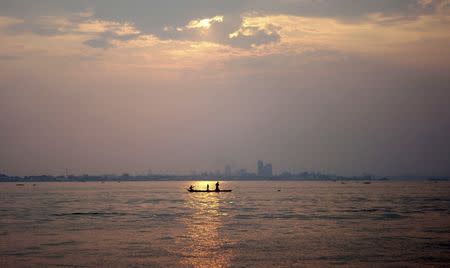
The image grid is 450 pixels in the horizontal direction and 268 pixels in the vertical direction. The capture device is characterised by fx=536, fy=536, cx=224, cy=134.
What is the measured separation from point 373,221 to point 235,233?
813 inches

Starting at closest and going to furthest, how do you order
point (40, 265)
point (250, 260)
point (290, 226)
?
point (40, 265)
point (250, 260)
point (290, 226)

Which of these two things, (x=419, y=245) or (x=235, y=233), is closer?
(x=419, y=245)

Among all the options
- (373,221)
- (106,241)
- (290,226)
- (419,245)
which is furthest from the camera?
(373,221)

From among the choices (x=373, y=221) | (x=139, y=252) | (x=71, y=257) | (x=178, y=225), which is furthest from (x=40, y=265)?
(x=373, y=221)

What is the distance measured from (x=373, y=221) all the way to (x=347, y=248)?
24.3 m

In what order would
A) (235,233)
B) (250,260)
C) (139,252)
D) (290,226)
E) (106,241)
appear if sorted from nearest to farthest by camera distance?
(250,260), (139,252), (106,241), (235,233), (290,226)

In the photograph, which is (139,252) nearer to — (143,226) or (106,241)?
(106,241)

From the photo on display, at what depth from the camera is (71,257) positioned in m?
35.9

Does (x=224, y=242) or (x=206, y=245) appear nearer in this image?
(x=206, y=245)

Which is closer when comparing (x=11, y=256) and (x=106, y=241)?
(x=11, y=256)

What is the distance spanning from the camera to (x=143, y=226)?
188ft

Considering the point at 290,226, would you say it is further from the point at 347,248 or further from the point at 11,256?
the point at 11,256

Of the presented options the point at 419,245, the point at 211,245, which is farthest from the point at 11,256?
the point at 419,245

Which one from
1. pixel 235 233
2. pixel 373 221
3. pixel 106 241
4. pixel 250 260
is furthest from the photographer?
pixel 373 221
